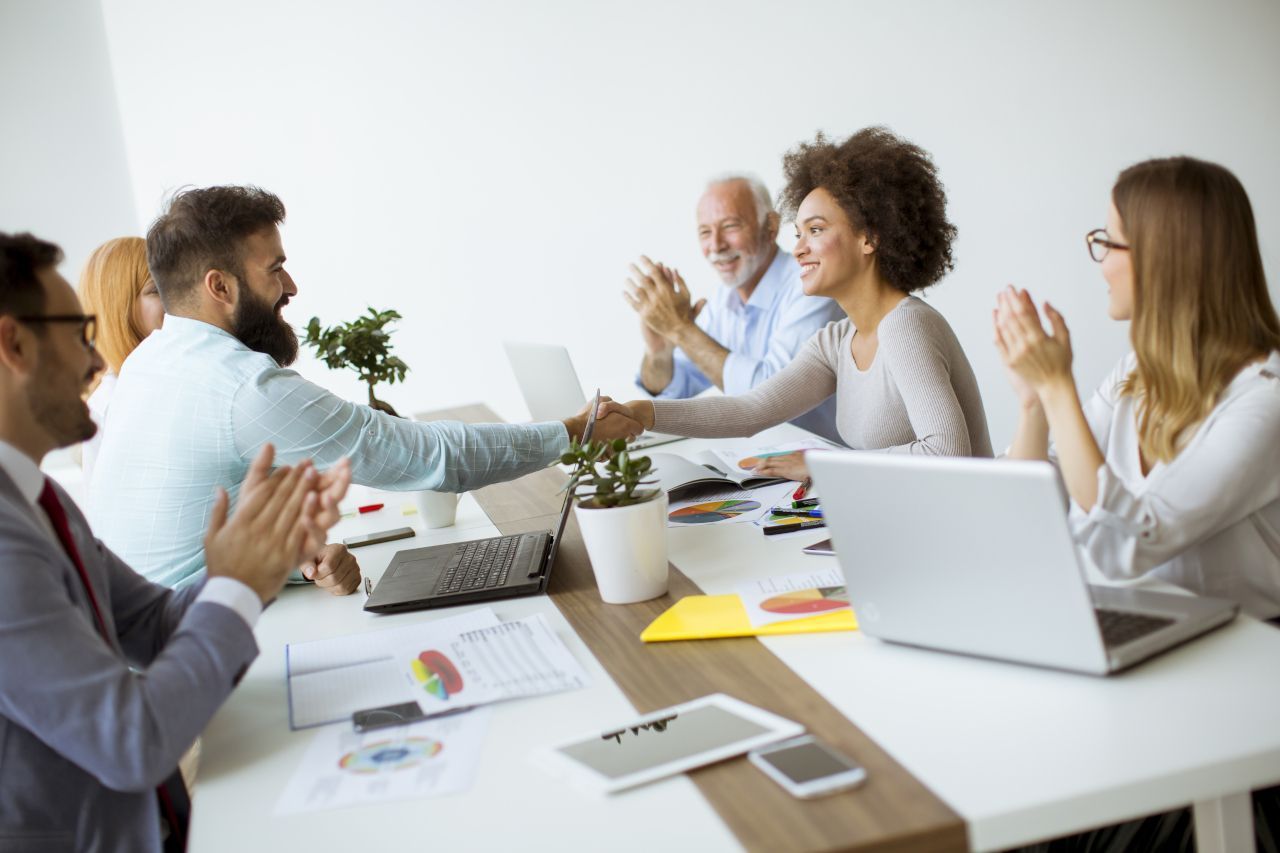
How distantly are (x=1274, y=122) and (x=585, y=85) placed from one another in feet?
11.5

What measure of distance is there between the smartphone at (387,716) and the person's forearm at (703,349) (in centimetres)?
236

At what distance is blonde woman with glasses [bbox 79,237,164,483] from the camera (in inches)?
119

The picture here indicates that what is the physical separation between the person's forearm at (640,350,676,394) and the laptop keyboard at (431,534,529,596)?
6.51 feet

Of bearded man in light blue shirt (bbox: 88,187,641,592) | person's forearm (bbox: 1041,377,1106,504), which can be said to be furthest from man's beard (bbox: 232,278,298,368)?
person's forearm (bbox: 1041,377,1106,504)

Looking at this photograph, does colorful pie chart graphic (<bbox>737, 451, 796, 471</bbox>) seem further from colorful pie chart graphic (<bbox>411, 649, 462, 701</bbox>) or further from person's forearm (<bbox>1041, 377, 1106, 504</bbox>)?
colorful pie chart graphic (<bbox>411, 649, 462, 701</bbox>)

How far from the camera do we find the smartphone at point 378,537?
229 centimetres

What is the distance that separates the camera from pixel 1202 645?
4.02ft

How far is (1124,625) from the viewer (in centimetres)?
124

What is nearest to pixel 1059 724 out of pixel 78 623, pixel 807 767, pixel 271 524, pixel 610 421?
pixel 807 767

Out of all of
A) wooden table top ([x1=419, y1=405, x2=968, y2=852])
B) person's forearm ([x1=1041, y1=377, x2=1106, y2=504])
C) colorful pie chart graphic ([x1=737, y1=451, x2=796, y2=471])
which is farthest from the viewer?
colorful pie chart graphic ([x1=737, y1=451, x2=796, y2=471])

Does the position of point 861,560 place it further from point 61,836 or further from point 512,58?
point 512,58

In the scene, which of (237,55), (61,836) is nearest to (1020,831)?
(61,836)

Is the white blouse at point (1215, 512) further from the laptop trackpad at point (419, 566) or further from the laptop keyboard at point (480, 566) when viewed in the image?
the laptop trackpad at point (419, 566)

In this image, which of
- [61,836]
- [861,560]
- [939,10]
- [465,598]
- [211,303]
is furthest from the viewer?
[939,10]
